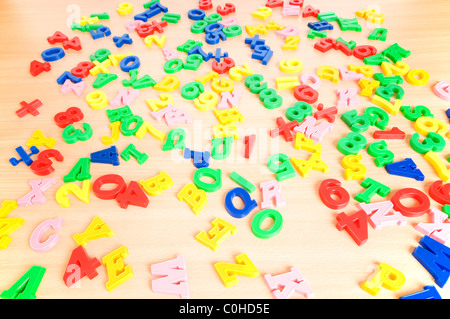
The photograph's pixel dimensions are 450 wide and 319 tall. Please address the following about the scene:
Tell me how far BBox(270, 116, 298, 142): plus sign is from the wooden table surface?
0.05 ft

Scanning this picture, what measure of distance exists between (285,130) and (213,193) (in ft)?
0.75

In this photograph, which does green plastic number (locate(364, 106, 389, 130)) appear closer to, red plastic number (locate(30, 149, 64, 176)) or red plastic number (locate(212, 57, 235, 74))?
red plastic number (locate(212, 57, 235, 74))

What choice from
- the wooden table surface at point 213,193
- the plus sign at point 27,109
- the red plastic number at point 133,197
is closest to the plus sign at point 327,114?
the wooden table surface at point 213,193

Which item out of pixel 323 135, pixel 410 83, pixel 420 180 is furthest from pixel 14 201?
pixel 410 83

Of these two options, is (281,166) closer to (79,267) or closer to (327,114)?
(327,114)

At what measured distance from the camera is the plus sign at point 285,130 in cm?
76

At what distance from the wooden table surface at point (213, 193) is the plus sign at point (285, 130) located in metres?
0.02

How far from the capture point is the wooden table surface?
0.56 m

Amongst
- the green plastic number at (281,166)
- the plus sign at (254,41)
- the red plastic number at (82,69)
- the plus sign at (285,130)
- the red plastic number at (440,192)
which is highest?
the plus sign at (254,41)

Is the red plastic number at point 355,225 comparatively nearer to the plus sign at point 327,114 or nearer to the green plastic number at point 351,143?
the green plastic number at point 351,143

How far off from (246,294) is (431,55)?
2.90 feet

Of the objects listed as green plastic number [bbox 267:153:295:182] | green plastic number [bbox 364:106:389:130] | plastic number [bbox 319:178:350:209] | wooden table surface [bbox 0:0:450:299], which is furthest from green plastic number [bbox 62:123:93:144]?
green plastic number [bbox 364:106:389:130]

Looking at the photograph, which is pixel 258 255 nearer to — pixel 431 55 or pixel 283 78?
pixel 283 78

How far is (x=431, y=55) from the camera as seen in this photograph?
98cm
